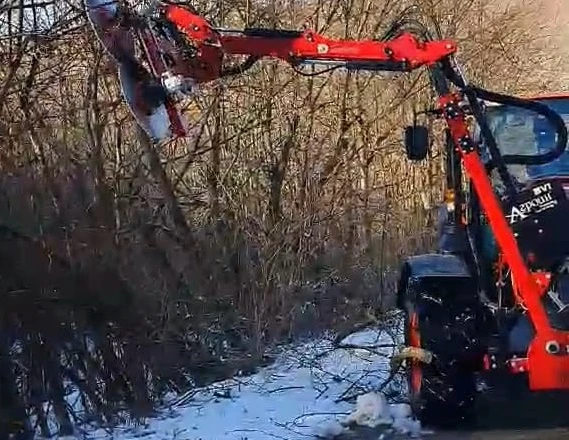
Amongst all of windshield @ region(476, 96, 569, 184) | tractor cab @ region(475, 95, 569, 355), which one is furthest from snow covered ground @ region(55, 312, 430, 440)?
windshield @ region(476, 96, 569, 184)

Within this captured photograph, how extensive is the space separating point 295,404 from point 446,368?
1.42 meters

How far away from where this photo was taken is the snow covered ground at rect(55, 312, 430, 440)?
7.42 meters

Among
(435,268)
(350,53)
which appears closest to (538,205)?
(435,268)

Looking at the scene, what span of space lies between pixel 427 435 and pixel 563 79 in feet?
44.8

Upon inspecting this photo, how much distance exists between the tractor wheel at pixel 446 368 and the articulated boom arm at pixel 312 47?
151 centimetres

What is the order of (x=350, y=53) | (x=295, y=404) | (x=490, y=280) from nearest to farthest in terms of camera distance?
(x=350, y=53) < (x=490, y=280) < (x=295, y=404)

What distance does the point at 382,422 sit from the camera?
24.8 ft

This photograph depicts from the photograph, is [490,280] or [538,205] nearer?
[538,205]

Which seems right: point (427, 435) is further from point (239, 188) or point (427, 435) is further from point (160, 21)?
point (239, 188)

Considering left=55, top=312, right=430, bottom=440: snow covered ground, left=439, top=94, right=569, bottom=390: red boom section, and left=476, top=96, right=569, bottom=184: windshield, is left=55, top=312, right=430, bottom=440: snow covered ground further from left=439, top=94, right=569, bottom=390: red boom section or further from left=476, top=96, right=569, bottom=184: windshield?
left=476, top=96, right=569, bottom=184: windshield

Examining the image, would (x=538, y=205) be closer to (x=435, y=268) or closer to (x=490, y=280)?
(x=490, y=280)

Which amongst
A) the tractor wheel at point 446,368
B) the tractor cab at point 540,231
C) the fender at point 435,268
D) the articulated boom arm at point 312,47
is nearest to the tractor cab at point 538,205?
the tractor cab at point 540,231

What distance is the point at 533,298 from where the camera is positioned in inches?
253

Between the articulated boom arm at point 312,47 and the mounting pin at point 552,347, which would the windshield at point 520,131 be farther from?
the mounting pin at point 552,347
